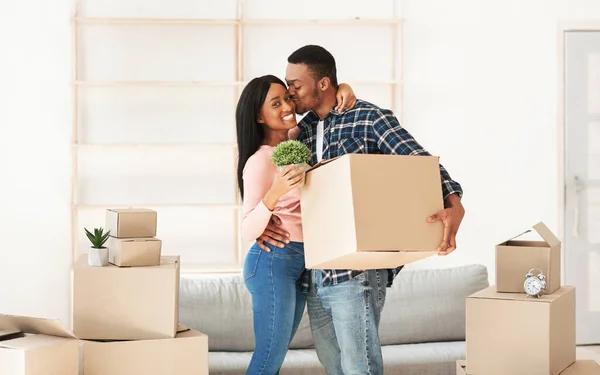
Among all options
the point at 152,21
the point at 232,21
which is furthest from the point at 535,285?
the point at 152,21

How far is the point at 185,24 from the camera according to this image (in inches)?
165

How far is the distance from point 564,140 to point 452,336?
1615mm

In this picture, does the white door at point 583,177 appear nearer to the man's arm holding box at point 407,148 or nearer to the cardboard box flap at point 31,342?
the man's arm holding box at point 407,148

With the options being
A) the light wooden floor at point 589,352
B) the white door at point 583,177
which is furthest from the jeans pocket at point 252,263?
the white door at point 583,177

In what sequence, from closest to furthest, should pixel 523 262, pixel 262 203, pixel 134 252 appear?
pixel 262 203
pixel 134 252
pixel 523 262

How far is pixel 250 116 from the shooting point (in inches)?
87.4

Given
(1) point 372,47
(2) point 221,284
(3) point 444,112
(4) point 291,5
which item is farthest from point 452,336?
(4) point 291,5

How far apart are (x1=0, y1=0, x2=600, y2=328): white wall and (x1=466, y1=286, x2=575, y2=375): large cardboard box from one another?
210cm

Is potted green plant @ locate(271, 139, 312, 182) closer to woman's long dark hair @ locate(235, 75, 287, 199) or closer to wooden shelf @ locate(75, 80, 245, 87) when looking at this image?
woman's long dark hair @ locate(235, 75, 287, 199)

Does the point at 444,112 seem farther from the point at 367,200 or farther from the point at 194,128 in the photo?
the point at 367,200

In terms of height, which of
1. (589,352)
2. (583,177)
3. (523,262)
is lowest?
(589,352)

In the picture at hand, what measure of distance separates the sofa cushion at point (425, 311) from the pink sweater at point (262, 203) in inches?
53.0

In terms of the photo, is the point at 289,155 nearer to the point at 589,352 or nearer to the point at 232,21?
the point at 232,21

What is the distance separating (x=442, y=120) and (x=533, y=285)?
2.20 meters
